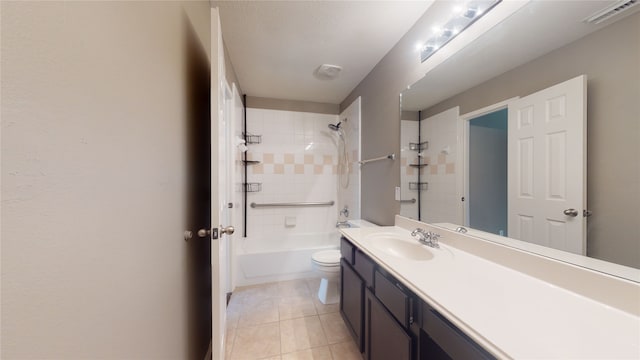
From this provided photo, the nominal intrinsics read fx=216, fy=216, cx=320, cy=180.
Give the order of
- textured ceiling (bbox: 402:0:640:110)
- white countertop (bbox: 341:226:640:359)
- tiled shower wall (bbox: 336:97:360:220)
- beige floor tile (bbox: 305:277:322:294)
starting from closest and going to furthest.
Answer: white countertop (bbox: 341:226:640:359), textured ceiling (bbox: 402:0:640:110), beige floor tile (bbox: 305:277:322:294), tiled shower wall (bbox: 336:97:360:220)

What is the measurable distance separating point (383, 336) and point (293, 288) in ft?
4.79

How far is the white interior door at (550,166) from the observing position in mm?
806

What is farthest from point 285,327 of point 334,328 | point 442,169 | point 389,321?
point 442,169

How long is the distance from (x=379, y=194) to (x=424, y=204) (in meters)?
0.53

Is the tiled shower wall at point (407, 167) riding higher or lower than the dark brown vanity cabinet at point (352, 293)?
higher

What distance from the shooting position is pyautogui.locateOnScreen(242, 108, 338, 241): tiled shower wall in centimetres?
292

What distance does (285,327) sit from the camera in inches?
67.7

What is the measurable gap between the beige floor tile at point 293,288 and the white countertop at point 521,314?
1.55 m

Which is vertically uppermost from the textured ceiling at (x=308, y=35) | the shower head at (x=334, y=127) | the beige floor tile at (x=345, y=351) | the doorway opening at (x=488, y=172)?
the textured ceiling at (x=308, y=35)

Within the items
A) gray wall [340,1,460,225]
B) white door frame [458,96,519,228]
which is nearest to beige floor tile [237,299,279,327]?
gray wall [340,1,460,225]

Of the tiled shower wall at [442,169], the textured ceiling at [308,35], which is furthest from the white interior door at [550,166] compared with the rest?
the textured ceiling at [308,35]

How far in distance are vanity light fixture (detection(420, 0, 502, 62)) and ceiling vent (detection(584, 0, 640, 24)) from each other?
411mm

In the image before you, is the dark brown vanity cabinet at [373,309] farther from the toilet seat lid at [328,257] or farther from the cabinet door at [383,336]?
the toilet seat lid at [328,257]

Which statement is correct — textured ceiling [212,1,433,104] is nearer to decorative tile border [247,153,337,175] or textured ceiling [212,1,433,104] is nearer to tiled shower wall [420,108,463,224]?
tiled shower wall [420,108,463,224]
